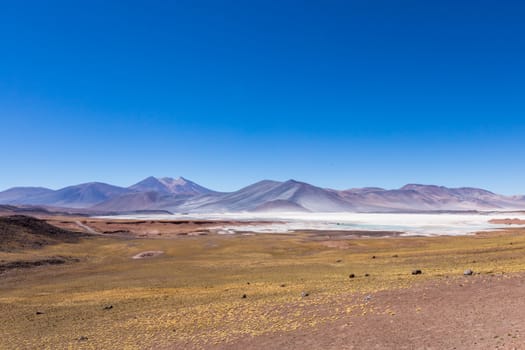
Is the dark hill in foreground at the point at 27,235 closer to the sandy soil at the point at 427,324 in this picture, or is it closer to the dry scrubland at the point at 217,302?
the dry scrubland at the point at 217,302

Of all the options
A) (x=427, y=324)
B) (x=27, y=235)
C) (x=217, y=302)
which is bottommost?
(x=217, y=302)

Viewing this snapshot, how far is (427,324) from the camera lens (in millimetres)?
13250

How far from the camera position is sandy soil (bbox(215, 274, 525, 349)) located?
38.2ft

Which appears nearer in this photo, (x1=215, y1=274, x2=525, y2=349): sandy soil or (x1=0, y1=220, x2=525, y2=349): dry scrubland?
(x1=215, y1=274, x2=525, y2=349): sandy soil

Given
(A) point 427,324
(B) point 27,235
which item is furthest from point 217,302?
(B) point 27,235

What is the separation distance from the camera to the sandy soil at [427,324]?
11641 mm

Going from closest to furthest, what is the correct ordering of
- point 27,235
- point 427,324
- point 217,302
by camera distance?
point 427,324 < point 217,302 < point 27,235

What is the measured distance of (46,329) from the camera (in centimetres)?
1728

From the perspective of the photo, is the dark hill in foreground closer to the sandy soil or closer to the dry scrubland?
the dry scrubland

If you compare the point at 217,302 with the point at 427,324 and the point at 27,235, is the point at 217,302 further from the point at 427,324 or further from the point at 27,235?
the point at 27,235

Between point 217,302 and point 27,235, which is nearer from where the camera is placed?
point 217,302

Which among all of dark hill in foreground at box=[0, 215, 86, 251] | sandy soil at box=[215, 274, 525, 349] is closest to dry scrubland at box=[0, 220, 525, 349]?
sandy soil at box=[215, 274, 525, 349]

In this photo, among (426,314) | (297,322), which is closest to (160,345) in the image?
(297,322)

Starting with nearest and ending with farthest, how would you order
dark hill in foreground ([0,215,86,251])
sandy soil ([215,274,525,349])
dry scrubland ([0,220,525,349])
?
sandy soil ([215,274,525,349]), dry scrubland ([0,220,525,349]), dark hill in foreground ([0,215,86,251])
